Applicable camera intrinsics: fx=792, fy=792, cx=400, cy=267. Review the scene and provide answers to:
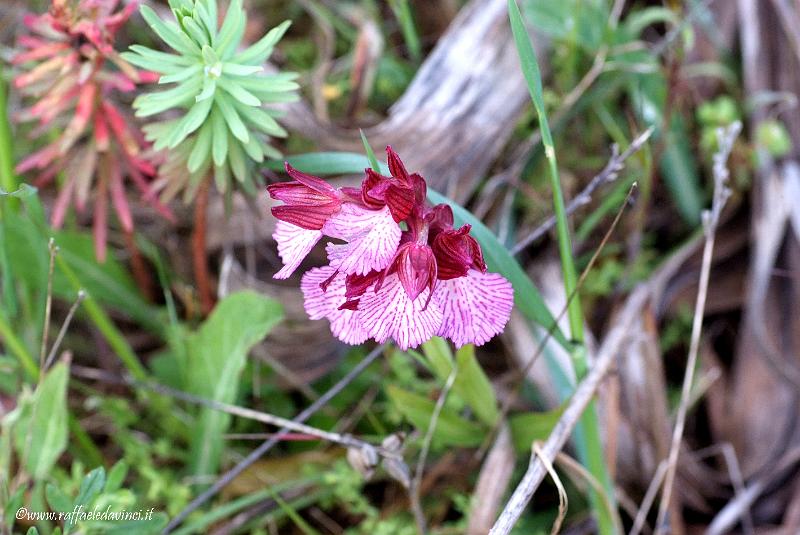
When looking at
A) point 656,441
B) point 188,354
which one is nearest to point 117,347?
point 188,354

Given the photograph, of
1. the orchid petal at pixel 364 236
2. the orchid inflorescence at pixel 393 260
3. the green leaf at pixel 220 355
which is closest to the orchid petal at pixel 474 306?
the orchid inflorescence at pixel 393 260

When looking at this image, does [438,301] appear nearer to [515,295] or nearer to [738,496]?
[515,295]

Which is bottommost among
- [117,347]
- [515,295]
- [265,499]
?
[265,499]

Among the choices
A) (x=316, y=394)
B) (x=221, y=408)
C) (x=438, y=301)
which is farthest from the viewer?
(x=316, y=394)

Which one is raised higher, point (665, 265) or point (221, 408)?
point (665, 265)

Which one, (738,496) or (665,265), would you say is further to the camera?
(665,265)

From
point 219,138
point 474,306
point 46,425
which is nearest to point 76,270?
point 46,425

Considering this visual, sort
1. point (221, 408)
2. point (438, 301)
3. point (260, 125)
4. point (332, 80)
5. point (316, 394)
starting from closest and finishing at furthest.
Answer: point (438, 301) < point (260, 125) < point (221, 408) < point (316, 394) < point (332, 80)
